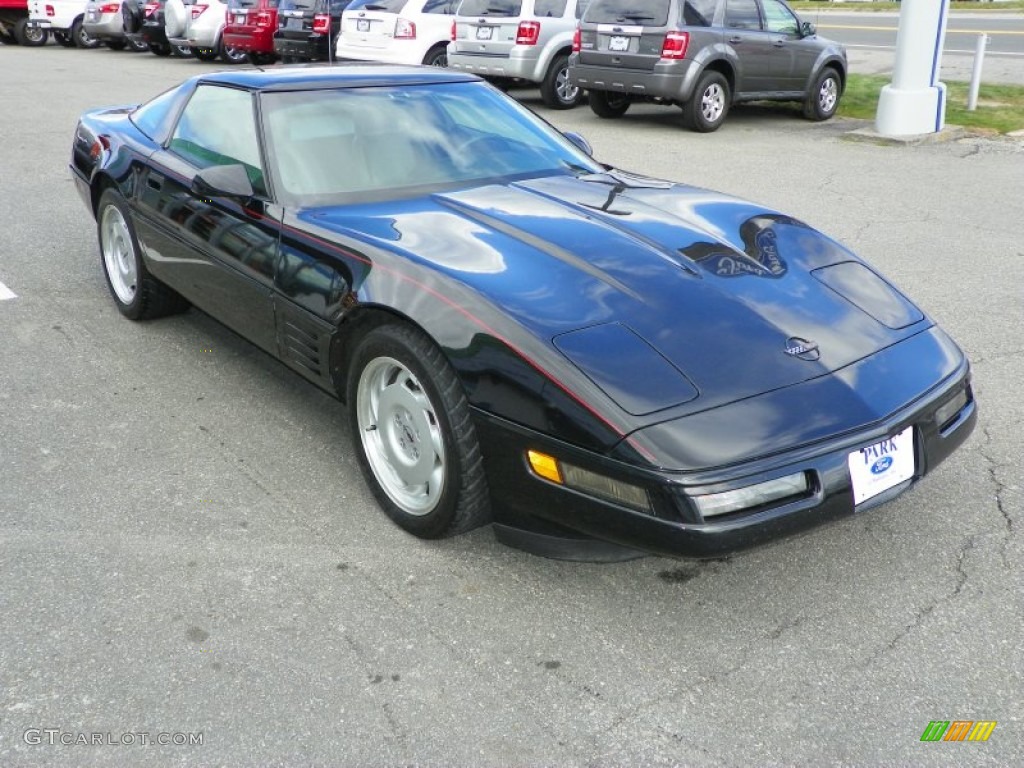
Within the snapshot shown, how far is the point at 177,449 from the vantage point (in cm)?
390

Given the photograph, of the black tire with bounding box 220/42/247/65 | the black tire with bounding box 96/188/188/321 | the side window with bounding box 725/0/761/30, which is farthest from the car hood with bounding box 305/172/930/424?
the black tire with bounding box 220/42/247/65

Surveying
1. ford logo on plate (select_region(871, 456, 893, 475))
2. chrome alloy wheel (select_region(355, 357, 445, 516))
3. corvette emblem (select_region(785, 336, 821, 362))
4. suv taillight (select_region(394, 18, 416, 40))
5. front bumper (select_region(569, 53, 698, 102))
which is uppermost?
suv taillight (select_region(394, 18, 416, 40))

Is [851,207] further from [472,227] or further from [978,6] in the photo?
[978,6]

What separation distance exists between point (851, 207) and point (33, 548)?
256 inches

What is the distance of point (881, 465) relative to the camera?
2.78 metres

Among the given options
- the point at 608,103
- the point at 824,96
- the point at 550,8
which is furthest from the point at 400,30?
the point at 824,96

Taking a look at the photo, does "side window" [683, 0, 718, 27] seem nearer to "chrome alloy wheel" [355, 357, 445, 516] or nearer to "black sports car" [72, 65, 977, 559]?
"black sports car" [72, 65, 977, 559]

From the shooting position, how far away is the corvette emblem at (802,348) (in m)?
2.92

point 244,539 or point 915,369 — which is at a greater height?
point 915,369

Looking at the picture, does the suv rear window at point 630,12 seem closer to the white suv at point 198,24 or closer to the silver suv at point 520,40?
the silver suv at point 520,40

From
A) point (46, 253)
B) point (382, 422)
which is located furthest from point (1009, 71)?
point (382, 422)

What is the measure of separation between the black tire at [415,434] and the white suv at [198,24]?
17.1 metres

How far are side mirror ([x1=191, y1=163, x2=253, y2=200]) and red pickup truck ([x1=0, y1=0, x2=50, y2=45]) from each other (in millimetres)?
25037

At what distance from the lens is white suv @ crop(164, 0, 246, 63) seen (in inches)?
745
